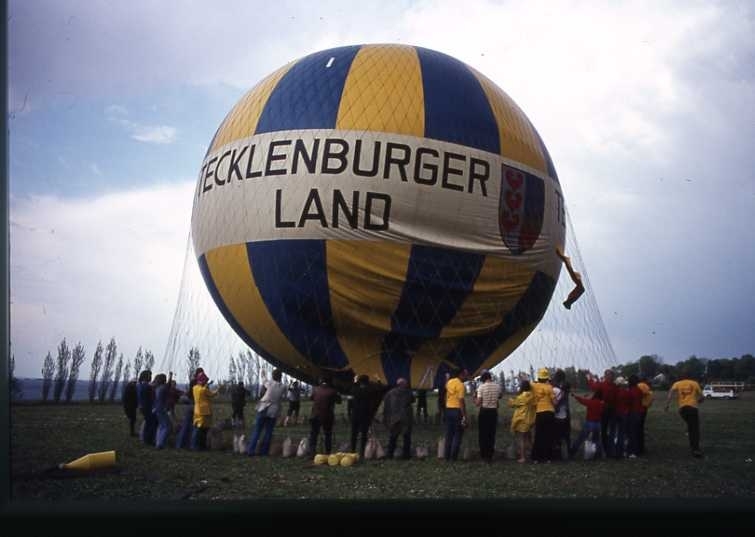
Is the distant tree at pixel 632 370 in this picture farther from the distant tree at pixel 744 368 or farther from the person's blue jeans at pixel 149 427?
the distant tree at pixel 744 368

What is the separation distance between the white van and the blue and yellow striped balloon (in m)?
32.1

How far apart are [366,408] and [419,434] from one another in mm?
2876

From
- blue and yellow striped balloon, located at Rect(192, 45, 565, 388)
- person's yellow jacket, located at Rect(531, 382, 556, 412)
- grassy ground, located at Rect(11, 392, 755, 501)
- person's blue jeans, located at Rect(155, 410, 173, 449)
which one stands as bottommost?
grassy ground, located at Rect(11, 392, 755, 501)

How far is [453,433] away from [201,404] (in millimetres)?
3603

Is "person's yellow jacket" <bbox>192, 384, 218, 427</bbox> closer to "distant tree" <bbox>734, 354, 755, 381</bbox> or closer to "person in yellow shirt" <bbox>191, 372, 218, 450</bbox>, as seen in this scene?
"person in yellow shirt" <bbox>191, 372, 218, 450</bbox>

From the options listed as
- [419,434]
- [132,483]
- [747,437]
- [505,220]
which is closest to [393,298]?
[505,220]

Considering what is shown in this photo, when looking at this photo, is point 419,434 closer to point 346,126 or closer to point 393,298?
point 393,298

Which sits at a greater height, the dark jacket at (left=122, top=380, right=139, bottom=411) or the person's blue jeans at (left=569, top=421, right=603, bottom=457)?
the dark jacket at (left=122, top=380, right=139, bottom=411)

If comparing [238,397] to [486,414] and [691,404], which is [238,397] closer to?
[486,414]

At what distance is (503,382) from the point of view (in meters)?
12.2

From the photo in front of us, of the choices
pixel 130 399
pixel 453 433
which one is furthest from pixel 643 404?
pixel 130 399

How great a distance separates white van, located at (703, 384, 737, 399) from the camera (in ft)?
132

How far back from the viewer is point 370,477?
27.8ft

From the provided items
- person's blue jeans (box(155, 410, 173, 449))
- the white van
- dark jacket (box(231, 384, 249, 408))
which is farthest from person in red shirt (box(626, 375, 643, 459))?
the white van
